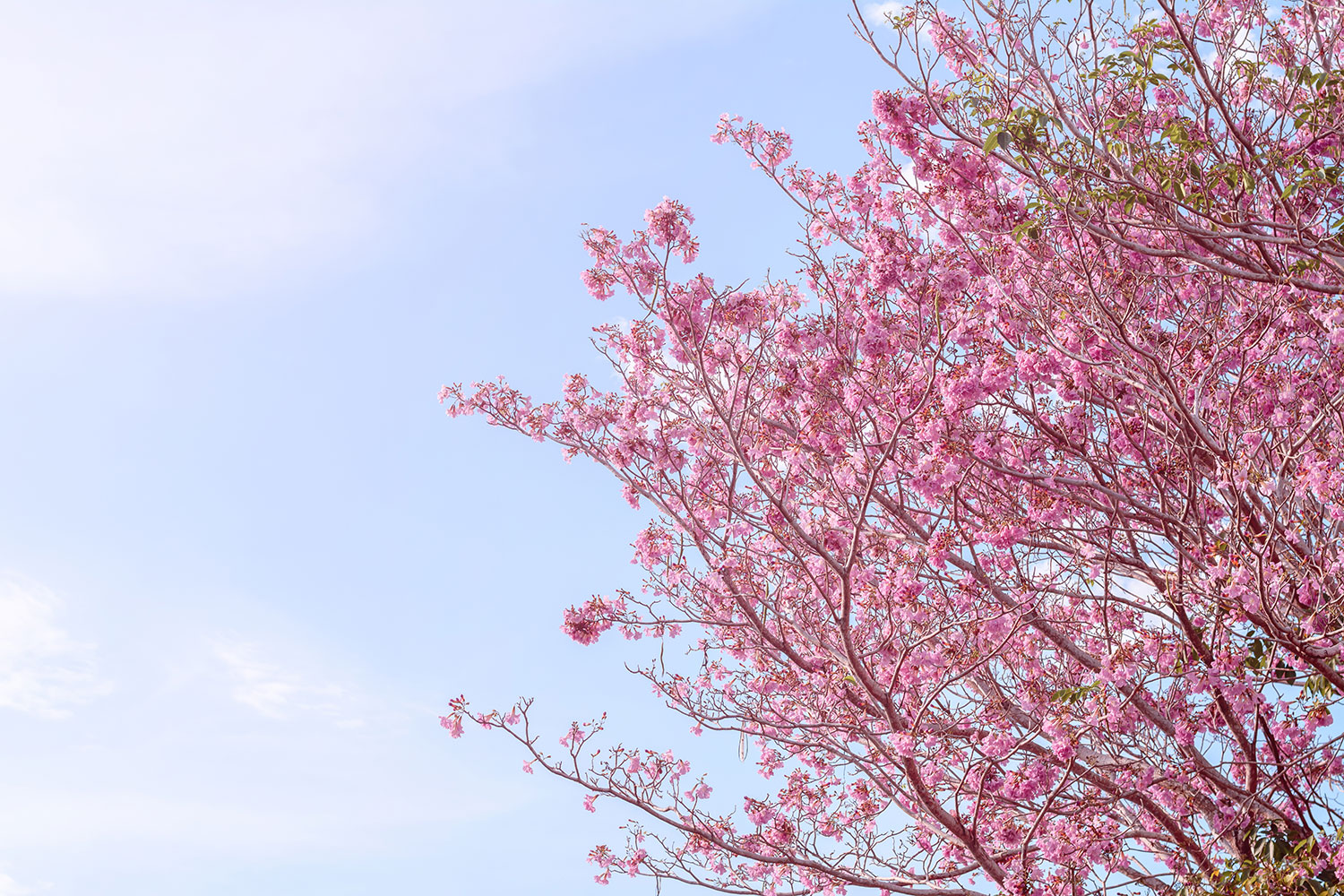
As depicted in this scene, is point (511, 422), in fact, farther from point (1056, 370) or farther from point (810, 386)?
point (1056, 370)

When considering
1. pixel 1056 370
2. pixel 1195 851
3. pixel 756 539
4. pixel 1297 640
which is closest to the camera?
pixel 1297 640

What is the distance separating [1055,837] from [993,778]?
53 cm

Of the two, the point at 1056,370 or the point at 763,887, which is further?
the point at 763,887

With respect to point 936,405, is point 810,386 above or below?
above

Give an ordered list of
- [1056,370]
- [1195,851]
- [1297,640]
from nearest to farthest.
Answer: [1297,640], [1195,851], [1056,370]

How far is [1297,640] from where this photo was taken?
5562 millimetres

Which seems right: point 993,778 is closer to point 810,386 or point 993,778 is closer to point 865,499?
point 865,499

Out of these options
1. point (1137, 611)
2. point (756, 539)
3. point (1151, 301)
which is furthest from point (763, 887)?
point (1151, 301)

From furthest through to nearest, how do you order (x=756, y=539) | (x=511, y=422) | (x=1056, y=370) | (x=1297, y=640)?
1. (x=511, y=422)
2. (x=756, y=539)
3. (x=1056, y=370)
4. (x=1297, y=640)

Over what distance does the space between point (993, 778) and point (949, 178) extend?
4102mm

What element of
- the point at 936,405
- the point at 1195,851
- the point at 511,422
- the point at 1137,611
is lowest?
the point at 1195,851

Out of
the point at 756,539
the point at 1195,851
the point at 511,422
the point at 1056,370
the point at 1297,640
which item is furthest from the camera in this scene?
the point at 511,422

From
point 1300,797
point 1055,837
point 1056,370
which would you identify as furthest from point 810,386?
point 1300,797

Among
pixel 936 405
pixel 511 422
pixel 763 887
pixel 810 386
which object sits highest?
pixel 511 422
